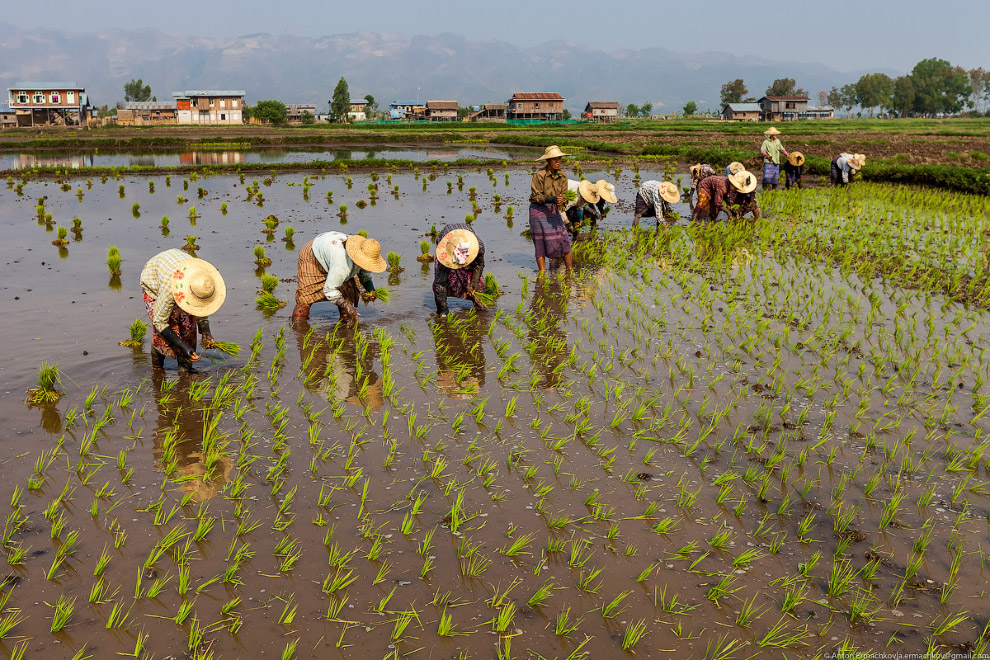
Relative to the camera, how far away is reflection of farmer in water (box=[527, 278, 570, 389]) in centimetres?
628

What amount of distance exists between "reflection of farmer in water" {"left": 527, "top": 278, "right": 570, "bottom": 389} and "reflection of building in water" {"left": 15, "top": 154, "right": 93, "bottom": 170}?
23642 millimetres

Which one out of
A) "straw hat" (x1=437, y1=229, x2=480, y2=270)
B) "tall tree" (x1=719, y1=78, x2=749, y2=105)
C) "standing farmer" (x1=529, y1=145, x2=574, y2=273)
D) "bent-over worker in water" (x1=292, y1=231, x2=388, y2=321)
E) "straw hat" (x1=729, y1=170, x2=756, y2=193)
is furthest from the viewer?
"tall tree" (x1=719, y1=78, x2=749, y2=105)

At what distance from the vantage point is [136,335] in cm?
655

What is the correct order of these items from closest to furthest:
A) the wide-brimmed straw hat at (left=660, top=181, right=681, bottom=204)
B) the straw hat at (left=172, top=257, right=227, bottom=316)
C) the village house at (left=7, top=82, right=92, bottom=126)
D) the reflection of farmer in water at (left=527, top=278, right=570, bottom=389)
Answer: the straw hat at (left=172, top=257, right=227, bottom=316) < the reflection of farmer in water at (left=527, top=278, right=570, bottom=389) < the wide-brimmed straw hat at (left=660, top=181, right=681, bottom=204) < the village house at (left=7, top=82, right=92, bottom=126)

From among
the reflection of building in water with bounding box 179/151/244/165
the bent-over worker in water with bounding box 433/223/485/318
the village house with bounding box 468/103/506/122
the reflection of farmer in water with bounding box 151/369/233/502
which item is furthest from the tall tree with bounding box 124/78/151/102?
the reflection of farmer in water with bounding box 151/369/233/502

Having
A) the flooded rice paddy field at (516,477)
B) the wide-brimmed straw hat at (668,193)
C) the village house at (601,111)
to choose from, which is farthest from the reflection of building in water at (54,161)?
the village house at (601,111)

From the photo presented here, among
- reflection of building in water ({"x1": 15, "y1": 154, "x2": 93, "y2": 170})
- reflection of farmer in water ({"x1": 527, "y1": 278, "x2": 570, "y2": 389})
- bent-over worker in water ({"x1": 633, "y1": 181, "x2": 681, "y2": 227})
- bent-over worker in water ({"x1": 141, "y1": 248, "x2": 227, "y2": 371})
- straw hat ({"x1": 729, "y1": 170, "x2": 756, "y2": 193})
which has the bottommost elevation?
reflection of farmer in water ({"x1": 527, "y1": 278, "x2": 570, "y2": 389})

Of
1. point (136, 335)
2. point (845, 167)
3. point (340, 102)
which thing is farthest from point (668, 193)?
point (340, 102)

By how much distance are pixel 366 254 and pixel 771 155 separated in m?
12.0

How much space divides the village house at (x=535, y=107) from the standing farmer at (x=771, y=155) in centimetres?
6463

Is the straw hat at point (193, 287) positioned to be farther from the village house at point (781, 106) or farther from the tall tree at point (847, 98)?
the tall tree at point (847, 98)

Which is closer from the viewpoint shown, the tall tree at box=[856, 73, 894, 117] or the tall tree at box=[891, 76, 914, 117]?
the tall tree at box=[891, 76, 914, 117]

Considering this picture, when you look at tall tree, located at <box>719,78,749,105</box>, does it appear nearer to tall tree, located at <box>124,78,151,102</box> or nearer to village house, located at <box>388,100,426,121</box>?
village house, located at <box>388,100,426,121</box>

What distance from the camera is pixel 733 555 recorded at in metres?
3.70
